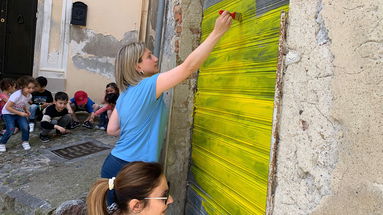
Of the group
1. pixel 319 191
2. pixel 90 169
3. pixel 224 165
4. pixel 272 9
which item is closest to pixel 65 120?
pixel 90 169

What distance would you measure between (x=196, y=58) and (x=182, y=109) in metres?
1.05

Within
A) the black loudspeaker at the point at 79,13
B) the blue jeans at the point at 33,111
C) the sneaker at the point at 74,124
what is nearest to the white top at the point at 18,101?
the blue jeans at the point at 33,111

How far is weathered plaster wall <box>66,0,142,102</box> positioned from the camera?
733cm

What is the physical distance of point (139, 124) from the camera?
89.6 inches

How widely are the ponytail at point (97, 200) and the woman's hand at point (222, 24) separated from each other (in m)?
1.02

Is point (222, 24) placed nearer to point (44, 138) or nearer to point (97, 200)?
point (97, 200)

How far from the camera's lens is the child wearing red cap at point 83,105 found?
664cm

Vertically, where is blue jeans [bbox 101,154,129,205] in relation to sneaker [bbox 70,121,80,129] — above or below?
above

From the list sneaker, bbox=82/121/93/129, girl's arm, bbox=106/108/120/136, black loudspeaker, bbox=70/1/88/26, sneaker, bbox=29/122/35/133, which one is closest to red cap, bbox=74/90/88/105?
sneaker, bbox=82/121/93/129

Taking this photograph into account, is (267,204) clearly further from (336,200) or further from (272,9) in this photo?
(272,9)

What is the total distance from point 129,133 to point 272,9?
3.89 feet

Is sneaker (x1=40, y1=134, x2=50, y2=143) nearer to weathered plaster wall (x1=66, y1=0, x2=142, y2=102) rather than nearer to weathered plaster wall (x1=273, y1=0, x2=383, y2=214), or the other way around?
weathered plaster wall (x1=66, y1=0, x2=142, y2=102)

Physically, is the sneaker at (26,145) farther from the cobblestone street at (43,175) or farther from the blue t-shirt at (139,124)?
the blue t-shirt at (139,124)

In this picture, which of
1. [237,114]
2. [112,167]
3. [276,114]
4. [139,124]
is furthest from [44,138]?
[276,114]
